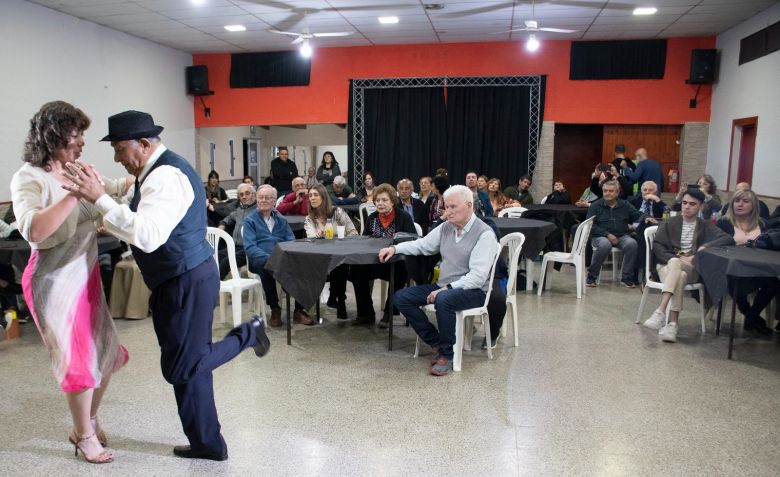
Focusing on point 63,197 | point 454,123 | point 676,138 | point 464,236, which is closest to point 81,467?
point 63,197

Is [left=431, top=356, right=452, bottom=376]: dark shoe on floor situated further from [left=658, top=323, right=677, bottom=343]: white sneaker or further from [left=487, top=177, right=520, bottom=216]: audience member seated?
[left=487, top=177, right=520, bottom=216]: audience member seated

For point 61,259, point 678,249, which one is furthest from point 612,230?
point 61,259

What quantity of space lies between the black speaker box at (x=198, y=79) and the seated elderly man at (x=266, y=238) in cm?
600

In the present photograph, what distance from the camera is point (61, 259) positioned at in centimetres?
225

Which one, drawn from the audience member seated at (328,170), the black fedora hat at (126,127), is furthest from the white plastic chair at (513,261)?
the audience member seated at (328,170)

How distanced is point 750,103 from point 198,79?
7868 millimetres

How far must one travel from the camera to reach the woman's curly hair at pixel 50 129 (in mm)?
2176

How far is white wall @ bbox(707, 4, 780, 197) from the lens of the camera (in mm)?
6672

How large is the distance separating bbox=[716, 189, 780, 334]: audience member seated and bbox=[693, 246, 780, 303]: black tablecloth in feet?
1.34

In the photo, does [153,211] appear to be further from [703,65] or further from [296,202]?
[703,65]

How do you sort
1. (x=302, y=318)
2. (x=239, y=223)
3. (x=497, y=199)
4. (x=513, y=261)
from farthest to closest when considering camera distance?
(x=497, y=199), (x=239, y=223), (x=302, y=318), (x=513, y=261)

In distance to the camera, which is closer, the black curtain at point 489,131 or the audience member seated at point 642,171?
the audience member seated at point 642,171

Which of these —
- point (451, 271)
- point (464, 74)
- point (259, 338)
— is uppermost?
point (464, 74)

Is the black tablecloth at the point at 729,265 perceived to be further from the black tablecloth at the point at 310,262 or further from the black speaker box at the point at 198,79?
the black speaker box at the point at 198,79
